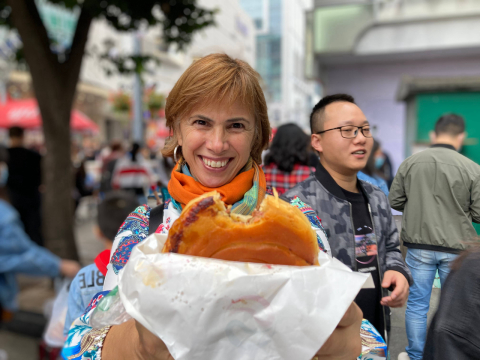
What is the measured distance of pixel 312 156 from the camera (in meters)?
4.17

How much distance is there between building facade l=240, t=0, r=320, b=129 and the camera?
15727 millimetres

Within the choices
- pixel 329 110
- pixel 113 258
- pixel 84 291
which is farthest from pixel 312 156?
pixel 113 258

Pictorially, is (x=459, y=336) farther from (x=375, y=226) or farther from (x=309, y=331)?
(x=375, y=226)

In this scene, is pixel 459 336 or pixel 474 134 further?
pixel 474 134

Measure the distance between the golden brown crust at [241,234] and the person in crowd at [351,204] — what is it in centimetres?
99

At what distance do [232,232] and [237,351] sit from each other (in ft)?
0.91

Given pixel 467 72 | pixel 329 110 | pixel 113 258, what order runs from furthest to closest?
1. pixel 467 72
2. pixel 329 110
3. pixel 113 258

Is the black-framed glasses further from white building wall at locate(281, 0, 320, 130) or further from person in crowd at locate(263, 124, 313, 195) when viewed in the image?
white building wall at locate(281, 0, 320, 130)

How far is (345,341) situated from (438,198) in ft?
3.22

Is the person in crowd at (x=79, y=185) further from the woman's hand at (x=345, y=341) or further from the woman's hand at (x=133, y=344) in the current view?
the woman's hand at (x=345, y=341)

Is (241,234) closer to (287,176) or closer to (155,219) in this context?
(155,219)

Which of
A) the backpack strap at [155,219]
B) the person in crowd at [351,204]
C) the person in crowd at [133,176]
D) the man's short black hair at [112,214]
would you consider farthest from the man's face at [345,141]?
the person in crowd at [133,176]

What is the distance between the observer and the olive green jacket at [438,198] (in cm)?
160

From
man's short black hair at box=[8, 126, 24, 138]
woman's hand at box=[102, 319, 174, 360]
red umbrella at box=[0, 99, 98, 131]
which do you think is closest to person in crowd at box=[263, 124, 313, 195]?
woman's hand at box=[102, 319, 174, 360]
